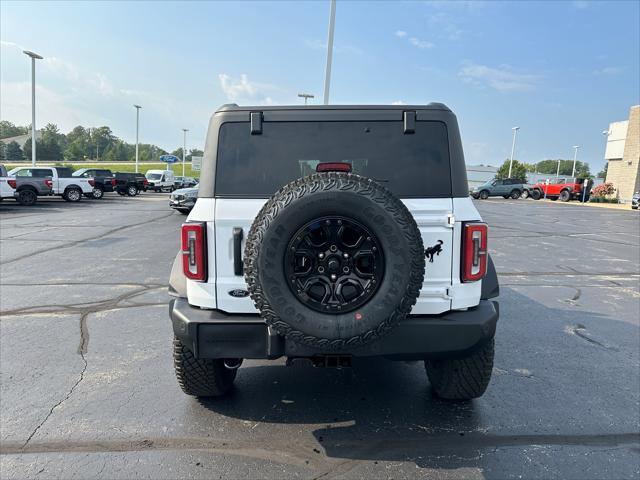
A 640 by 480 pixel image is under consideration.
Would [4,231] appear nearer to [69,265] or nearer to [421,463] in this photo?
[69,265]

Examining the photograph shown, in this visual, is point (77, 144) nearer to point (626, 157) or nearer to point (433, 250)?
point (626, 157)

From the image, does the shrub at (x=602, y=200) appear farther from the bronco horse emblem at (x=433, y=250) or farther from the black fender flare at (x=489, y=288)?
the bronco horse emblem at (x=433, y=250)

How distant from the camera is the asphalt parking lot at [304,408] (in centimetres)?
264

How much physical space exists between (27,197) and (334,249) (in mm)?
23833

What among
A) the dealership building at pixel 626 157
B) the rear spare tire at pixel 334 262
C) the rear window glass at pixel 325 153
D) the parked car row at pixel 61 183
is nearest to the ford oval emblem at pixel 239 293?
the rear spare tire at pixel 334 262

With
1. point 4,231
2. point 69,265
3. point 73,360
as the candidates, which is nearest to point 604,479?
point 73,360

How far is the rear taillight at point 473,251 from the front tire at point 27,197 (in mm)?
23917

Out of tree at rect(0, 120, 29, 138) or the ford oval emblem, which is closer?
the ford oval emblem

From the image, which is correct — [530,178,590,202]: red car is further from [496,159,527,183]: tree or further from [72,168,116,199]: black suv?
[496,159,527,183]: tree

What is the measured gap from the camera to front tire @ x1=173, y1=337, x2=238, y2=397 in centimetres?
312

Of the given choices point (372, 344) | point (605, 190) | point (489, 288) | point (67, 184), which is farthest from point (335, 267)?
point (605, 190)

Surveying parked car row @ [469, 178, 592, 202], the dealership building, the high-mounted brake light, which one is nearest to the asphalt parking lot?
the high-mounted brake light

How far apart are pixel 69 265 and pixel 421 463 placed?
786 centimetres

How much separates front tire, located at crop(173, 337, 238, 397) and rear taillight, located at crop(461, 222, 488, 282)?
1875mm
